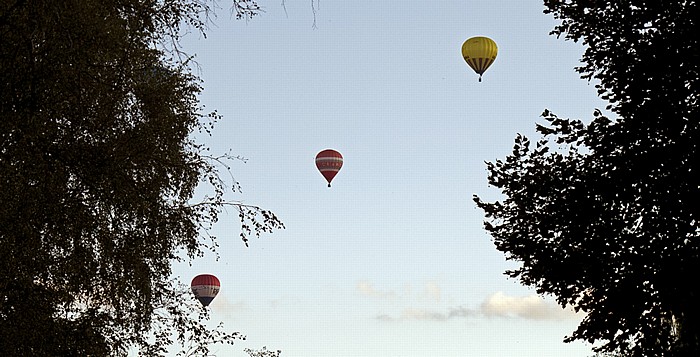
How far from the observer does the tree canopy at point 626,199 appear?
22.9m

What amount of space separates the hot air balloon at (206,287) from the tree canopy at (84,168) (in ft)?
128

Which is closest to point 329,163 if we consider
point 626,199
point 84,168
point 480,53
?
point 480,53

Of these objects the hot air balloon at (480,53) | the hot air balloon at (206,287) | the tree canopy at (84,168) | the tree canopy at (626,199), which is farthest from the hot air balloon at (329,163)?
the tree canopy at (84,168)

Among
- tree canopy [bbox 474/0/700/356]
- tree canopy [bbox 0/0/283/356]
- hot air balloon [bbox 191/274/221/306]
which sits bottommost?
tree canopy [bbox 0/0/283/356]

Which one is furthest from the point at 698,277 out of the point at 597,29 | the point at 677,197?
the point at 597,29

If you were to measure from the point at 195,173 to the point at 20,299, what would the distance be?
3.38 meters

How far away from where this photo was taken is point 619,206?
2398 cm

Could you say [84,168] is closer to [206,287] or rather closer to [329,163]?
[206,287]

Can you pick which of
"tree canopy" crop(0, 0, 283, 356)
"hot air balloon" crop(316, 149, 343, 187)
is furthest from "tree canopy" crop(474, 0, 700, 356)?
"hot air balloon" crop(316, 149, 343, 187)

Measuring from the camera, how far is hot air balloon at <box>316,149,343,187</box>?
65.2 metres

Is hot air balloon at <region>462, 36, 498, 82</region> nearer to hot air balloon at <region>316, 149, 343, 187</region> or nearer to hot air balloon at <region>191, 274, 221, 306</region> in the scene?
hot air balloon at <region>316, 149, 343, 187</region>

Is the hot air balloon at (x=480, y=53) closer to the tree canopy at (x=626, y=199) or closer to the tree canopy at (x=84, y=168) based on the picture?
the tree canopy at (x=626, y=199)

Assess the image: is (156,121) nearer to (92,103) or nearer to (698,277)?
(92,103)

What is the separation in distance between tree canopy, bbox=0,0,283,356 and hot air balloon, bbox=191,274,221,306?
39.1 m
